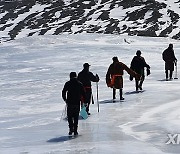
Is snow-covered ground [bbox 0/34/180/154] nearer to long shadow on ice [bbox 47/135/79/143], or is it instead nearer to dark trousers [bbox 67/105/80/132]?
long shadow on ice [bbox 47/135/79/143]

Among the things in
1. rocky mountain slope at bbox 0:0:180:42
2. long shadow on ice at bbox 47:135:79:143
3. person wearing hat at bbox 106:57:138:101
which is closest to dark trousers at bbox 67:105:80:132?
long shadow on ice at bbox 47:135:79:143

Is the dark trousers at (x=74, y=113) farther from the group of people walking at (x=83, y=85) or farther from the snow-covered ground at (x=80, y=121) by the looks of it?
the snow-covered ground at (x=80, y=121)

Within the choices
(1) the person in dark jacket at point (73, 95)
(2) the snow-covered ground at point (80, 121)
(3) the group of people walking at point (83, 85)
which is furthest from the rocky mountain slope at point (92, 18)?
(1) the person in dark jacket at point (73, 95)

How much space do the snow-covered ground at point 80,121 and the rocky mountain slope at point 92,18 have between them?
27.4m

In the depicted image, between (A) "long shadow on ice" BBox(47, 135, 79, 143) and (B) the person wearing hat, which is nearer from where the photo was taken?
(A) "long shadow on ice" BBox(47, 135, 79, 143)

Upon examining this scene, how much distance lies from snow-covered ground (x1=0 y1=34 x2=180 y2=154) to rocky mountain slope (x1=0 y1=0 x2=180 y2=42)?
27.4m

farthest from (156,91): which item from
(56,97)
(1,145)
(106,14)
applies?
(106,14)

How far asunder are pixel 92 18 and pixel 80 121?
189 feet

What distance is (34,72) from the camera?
28.9m

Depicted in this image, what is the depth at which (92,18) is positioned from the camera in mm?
71000

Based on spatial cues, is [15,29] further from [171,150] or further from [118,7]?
[171,150]

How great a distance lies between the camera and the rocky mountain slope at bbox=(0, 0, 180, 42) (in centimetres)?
6216

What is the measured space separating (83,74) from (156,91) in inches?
243

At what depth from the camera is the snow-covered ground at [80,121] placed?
10812mm
